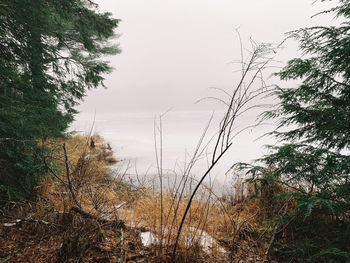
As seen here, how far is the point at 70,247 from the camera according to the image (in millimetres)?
1527

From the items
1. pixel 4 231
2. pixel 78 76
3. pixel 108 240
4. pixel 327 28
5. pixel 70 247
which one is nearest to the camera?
pixel 70 247

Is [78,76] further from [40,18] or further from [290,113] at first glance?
[290,113]

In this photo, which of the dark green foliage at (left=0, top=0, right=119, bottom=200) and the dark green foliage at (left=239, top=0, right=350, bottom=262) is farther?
the dark green foliage at (left=0, top=0, right=119, bottom=200)

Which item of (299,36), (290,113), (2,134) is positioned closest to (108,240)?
(2,134)

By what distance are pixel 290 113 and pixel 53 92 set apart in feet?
13.4

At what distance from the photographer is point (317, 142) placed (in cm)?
258

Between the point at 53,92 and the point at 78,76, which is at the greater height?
the point at 78,76

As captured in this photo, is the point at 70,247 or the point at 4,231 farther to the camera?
the point at 4,231

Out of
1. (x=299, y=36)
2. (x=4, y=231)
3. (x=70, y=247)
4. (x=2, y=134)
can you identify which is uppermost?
(x=299, y=36)

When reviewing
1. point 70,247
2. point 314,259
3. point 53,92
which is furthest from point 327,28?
point 53,92

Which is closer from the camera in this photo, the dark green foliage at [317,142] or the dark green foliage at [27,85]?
the dark green foliage at [317,142]

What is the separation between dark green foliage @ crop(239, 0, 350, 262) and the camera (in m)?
1.94

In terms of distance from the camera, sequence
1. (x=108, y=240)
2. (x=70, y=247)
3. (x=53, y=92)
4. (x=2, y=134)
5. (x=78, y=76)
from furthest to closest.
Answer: (x=78, y=76), (x=53, y=92), (x=2, y=134), (x=108, y=240), (x=70, y=247)

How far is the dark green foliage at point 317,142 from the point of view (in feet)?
6.35
